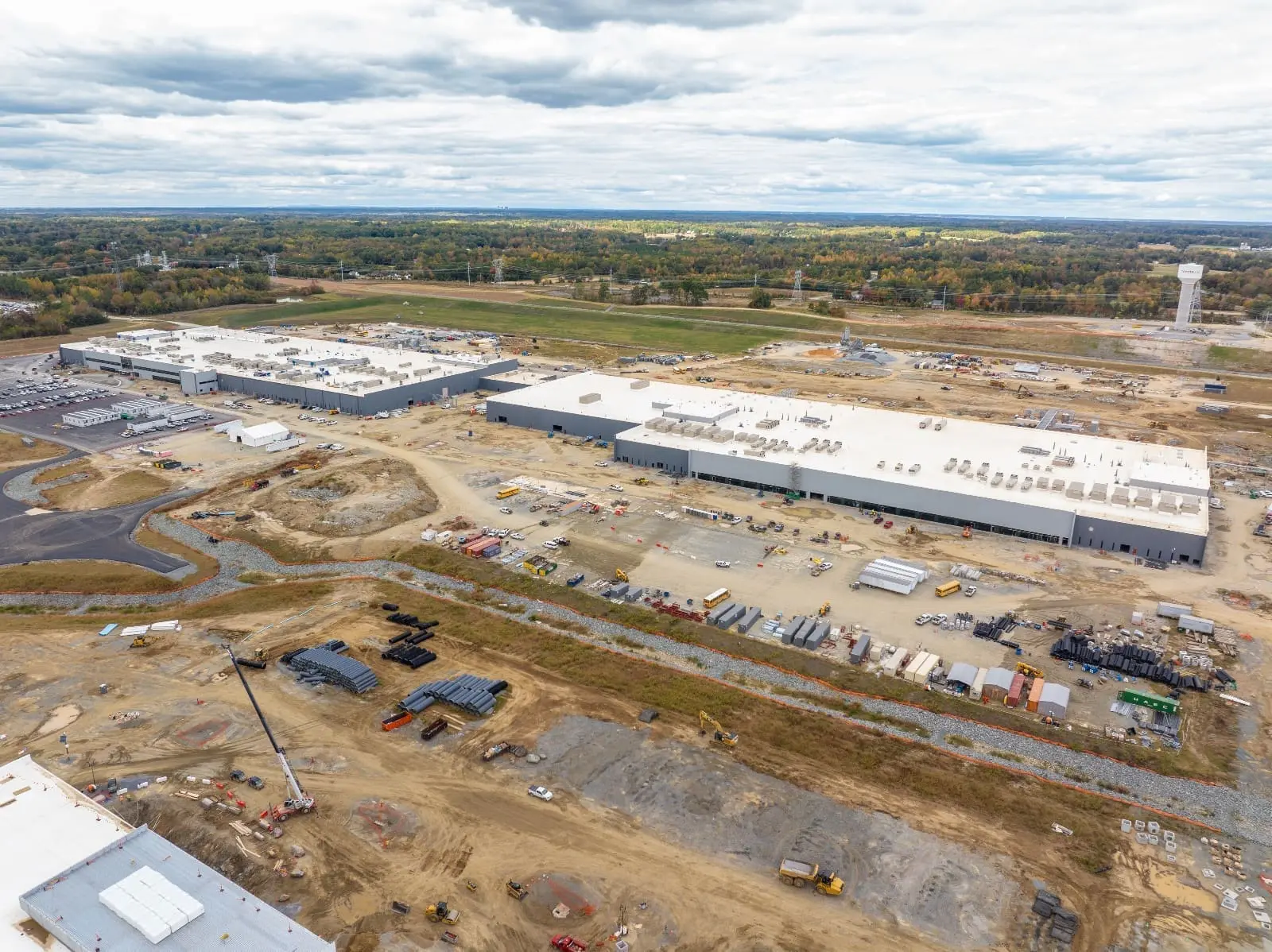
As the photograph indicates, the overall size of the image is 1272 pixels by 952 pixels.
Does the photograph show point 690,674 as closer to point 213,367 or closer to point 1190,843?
point 1190,843

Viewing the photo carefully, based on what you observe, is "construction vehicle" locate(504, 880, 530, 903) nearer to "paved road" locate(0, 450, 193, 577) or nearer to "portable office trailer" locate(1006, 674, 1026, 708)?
"portable office trailer" locate(1006, 674, 1026, 708)

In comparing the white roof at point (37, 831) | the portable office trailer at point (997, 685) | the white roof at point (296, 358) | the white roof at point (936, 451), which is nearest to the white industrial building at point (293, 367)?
the white roof at point (296, 358)

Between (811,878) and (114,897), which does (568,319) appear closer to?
(811,878)

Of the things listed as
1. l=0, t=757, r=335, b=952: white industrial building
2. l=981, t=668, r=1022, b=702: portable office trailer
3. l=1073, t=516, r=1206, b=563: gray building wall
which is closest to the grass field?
l=1073, t=516, r=1206, b=563: gray building wall

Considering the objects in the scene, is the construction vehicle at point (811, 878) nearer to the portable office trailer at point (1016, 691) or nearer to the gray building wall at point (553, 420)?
the portable office trailer at point (1016, 691)

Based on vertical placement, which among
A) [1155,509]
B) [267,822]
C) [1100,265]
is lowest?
[267,822]

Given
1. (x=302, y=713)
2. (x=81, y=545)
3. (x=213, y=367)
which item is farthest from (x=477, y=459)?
(x=213, y=367)
